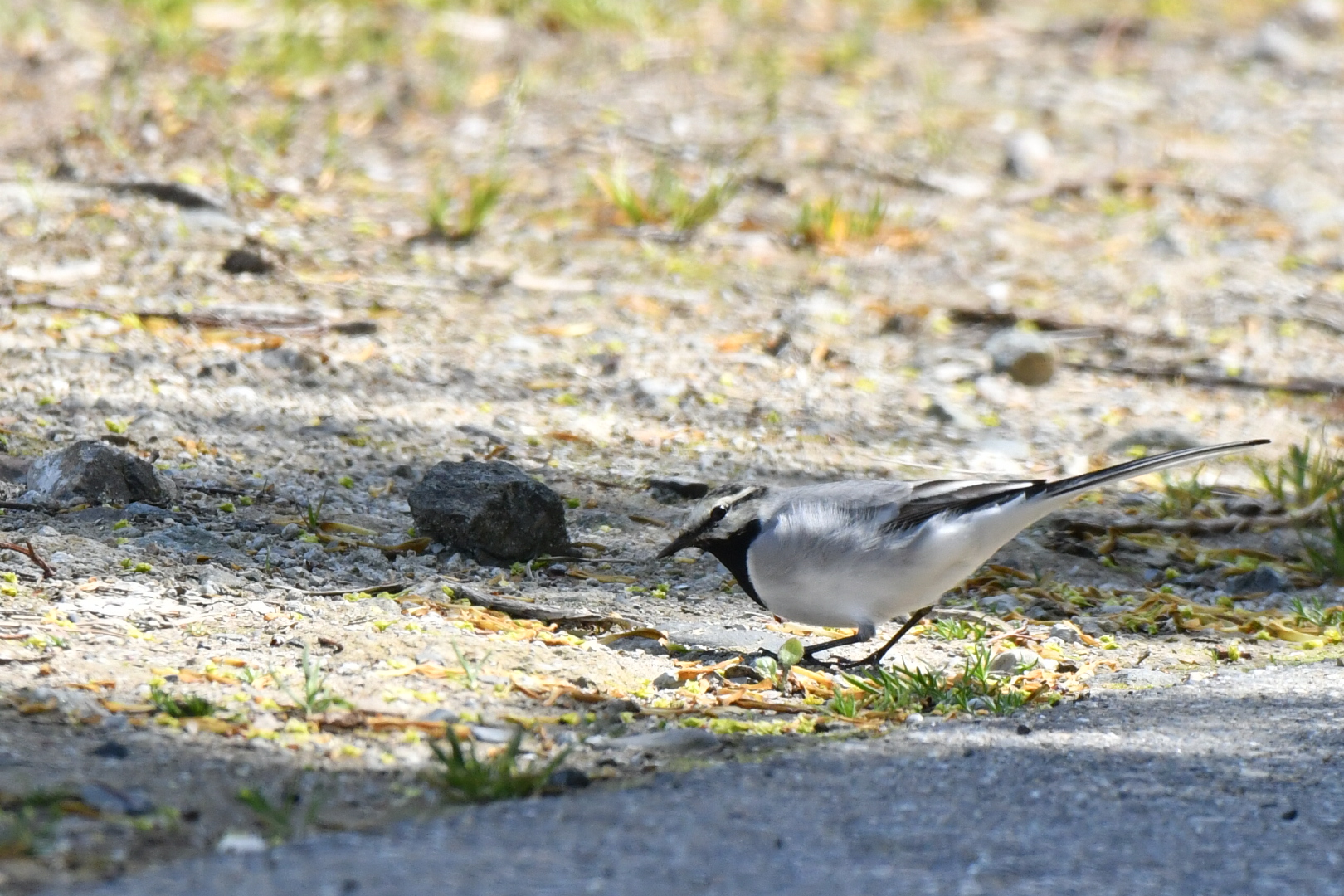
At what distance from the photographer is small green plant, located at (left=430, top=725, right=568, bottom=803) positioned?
2822 millimetres

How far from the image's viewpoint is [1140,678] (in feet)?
12.9

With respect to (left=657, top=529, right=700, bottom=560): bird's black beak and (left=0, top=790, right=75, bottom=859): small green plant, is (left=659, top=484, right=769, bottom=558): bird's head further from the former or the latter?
(left=0, top=790, right=75, bottom=859): small green plant

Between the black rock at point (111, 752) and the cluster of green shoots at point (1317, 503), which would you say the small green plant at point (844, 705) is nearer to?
the black rock at point (111, 752)

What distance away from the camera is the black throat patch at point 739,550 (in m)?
4.17

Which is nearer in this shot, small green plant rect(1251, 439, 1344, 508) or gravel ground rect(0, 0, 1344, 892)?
gravel ground rect(0, 0, 1344, 892)

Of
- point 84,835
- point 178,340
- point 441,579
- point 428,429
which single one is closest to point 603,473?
point 428,429

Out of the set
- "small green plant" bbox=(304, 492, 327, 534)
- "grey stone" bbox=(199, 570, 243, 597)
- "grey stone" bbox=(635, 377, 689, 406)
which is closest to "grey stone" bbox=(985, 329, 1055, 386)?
"grey stone" bbox=(635, 377, 689, 406)

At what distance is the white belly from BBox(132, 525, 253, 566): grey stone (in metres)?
1.31

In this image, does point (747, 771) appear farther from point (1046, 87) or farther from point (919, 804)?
point (1046, 87)

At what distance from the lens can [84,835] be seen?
2551 mm

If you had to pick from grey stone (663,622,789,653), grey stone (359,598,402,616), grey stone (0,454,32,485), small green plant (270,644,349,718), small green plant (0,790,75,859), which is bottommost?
grey stone (663,622,789,653)

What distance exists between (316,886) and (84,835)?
1.41 feet

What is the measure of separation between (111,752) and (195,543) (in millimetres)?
1348

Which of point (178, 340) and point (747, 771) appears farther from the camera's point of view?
point (178, 340)
